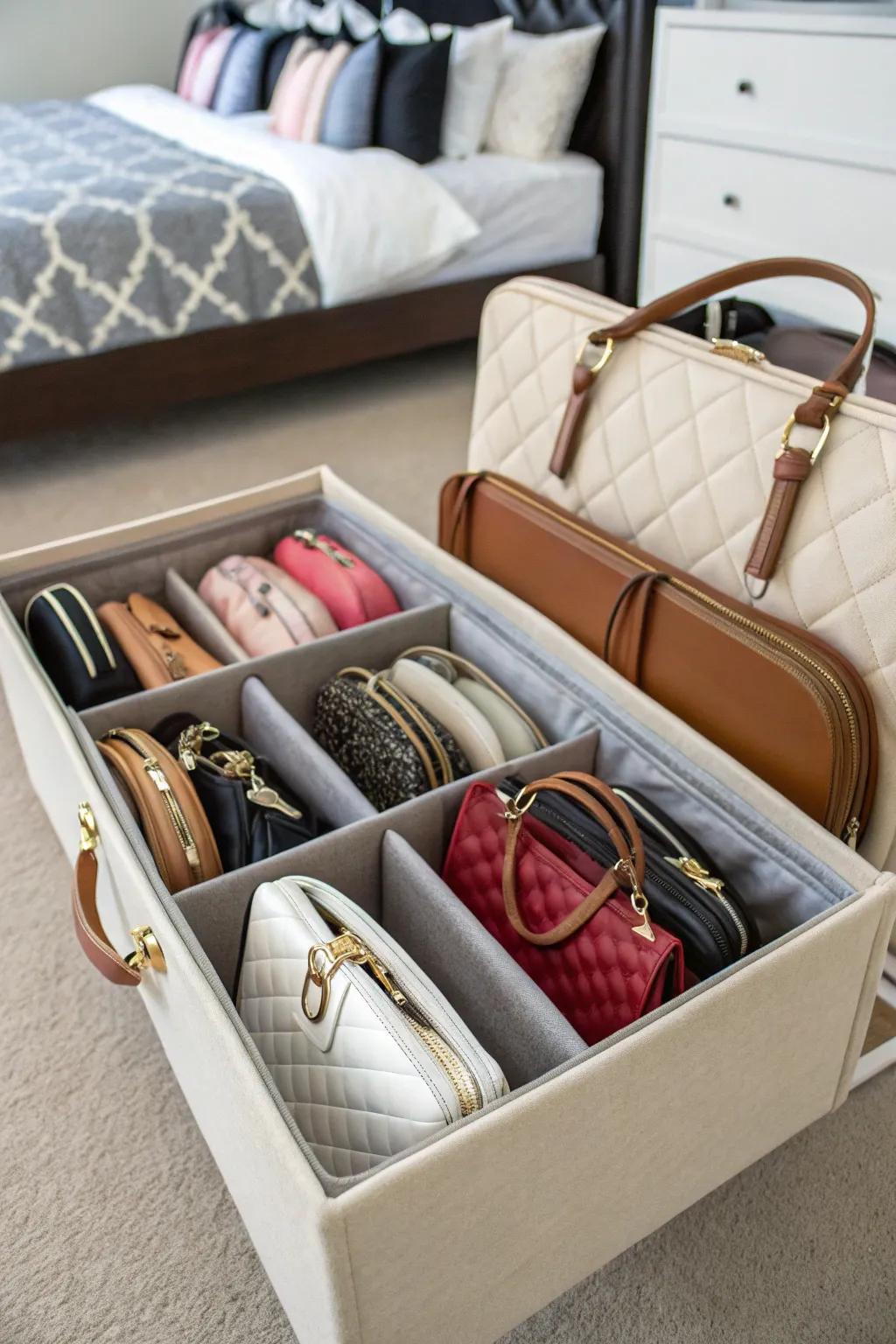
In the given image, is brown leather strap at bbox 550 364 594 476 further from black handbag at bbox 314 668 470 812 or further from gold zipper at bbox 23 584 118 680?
gold zipper at bbox 23 584 118 680

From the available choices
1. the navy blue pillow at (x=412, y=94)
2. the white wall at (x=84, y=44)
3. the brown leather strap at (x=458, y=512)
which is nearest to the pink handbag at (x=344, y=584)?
the brown leather strap at (x=458, y=512)

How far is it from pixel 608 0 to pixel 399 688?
2.52 meters

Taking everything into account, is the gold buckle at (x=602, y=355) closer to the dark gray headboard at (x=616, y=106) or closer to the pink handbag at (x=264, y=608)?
the pink handbag at (x=264, y=608)

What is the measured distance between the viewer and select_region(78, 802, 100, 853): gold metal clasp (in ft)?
3.45

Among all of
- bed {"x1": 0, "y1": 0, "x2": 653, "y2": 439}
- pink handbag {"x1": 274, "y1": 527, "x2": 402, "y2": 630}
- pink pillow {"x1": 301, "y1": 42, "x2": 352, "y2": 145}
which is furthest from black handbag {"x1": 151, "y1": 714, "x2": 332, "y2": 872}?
pink pillow {"x1": 301, "y1": 42, "x2": 352, "y2": 145}

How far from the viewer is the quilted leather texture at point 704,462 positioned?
111 centimetres

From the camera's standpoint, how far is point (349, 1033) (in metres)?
0.83

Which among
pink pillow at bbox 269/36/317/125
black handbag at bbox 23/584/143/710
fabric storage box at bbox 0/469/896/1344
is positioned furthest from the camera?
pink pillow at bbox 269/36/317/125

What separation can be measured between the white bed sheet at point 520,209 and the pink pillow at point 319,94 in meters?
0.35

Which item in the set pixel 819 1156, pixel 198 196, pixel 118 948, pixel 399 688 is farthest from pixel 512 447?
pixel 198 196

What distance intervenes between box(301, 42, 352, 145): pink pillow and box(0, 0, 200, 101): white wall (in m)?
2.02

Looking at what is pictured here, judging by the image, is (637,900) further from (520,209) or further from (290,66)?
(290,66)

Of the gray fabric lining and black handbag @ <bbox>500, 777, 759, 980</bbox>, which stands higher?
black handbag @ <bbox>500, 777, 759, 980</bbox>

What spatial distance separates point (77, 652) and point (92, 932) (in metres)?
0.47
